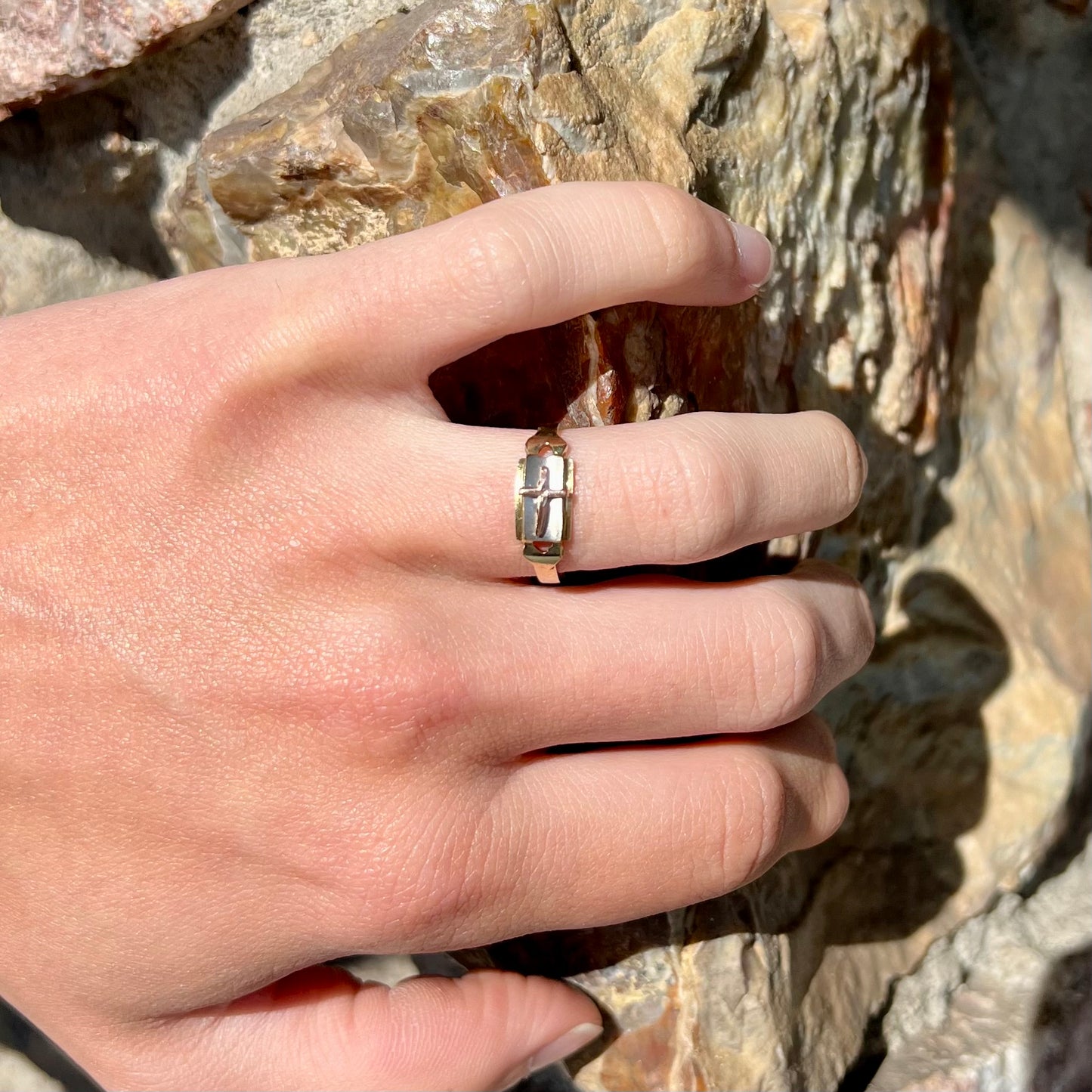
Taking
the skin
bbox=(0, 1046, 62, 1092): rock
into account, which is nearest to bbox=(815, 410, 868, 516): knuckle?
the skin

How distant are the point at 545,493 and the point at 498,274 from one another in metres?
0.17

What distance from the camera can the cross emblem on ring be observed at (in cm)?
83

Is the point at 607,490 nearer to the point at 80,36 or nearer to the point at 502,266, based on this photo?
the point at 502,266

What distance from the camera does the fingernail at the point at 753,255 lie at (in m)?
0.89

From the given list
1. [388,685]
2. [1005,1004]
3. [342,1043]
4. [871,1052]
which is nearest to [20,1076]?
[342,1043]

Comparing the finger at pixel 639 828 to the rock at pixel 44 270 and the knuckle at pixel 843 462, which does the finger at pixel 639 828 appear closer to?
the knuckle at pixel 843 462

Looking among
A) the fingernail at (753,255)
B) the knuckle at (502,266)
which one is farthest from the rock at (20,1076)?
the fingernail at (753,255)

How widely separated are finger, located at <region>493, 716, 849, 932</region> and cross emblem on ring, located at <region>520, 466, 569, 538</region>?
24cm

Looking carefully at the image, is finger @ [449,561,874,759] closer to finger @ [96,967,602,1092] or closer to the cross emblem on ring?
the cross emblem on ring

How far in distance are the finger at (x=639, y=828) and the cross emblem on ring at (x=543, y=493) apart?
24 cm

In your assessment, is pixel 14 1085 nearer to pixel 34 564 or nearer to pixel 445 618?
pixel 34 564

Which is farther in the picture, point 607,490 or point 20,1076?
point 20,1076

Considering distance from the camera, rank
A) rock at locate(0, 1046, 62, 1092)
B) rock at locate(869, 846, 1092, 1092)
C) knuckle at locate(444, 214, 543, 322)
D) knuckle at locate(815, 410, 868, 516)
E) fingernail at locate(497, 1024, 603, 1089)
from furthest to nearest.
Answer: rock at locate(0, 1046, 62, 1092) < rock at locate(869, 846, 1092, 1092) < fingernail at locate(497, 1024, 603, 1089) < knuckle at locate(815, 410, 868, 516) < knuckle at locate(444, 214, 543, 322)

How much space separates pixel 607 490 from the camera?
85cm
